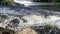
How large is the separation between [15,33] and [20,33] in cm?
17

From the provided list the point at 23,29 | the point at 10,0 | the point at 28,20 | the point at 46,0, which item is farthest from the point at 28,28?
the point at 46,0

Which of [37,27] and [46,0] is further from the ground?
[37,27]

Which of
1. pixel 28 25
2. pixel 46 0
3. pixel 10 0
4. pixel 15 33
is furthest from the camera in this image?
pixel 46 0

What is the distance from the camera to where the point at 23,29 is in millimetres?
6395

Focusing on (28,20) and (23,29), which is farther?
(28,20)

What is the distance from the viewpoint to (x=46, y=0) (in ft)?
62.2

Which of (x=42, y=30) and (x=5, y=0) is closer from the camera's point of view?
(x=42, y=30)

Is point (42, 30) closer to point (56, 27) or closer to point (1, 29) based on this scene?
point (56, 27)

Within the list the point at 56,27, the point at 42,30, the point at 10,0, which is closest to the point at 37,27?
the point at 42,30

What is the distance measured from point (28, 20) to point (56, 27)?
4.15 ft

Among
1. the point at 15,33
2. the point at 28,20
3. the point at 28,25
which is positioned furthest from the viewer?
the point at 28,20

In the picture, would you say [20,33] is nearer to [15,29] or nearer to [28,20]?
[15,29]

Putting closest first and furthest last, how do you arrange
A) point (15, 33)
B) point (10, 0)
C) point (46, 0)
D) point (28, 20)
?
point (15, 33), point (28, 20), point (10, 0), point (46, 0)

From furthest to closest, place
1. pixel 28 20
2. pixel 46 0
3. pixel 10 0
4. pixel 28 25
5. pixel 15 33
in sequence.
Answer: pixel 46 0 → pixel 10 0 → pixel 28 20 → pixel 28 25 → pixel 15 33
